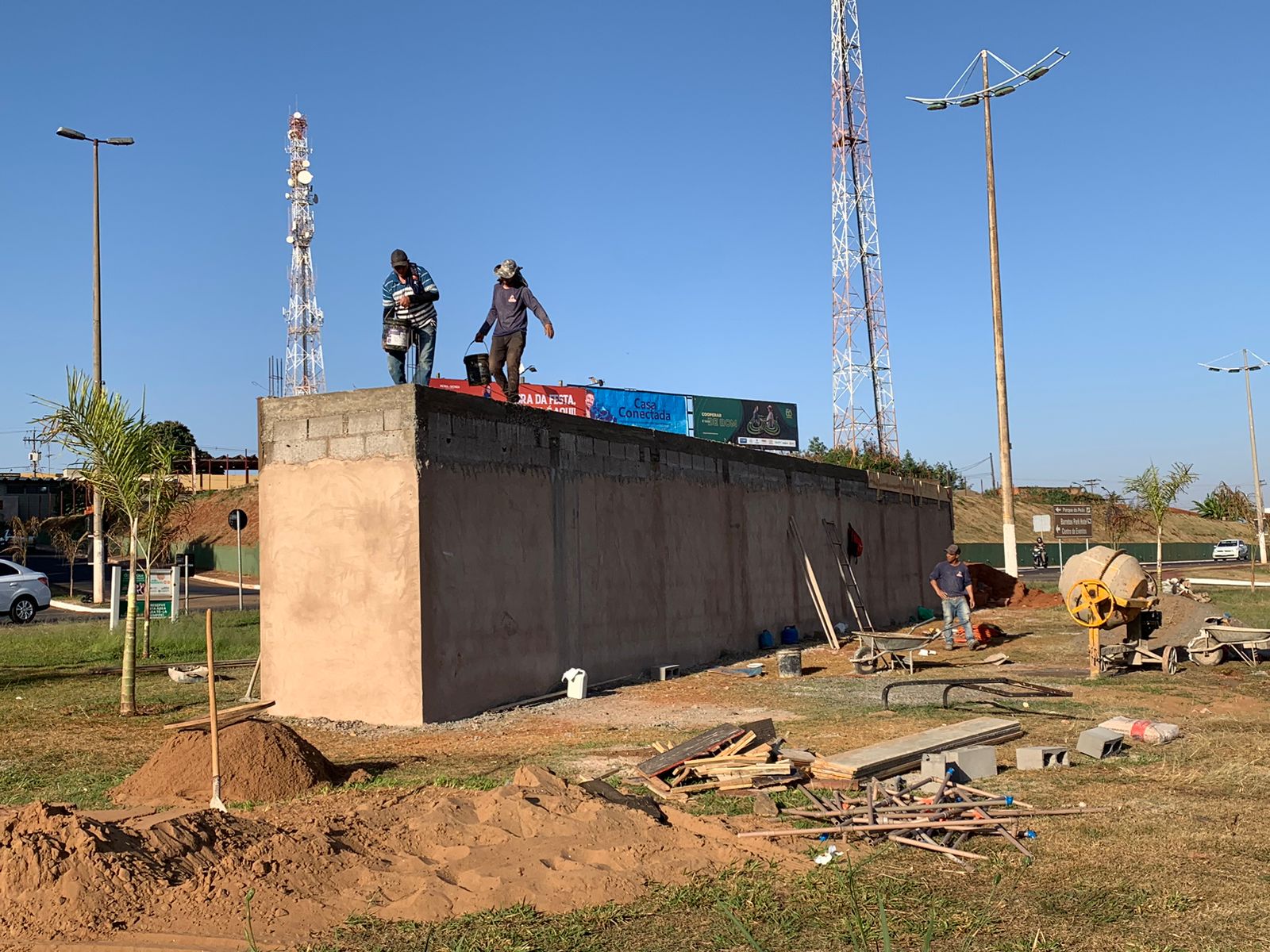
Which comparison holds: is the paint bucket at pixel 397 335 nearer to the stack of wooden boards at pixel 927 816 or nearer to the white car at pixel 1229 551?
the stack of wooden boards at pixel 927 816

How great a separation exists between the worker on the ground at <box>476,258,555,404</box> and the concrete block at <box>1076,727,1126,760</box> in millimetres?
6830

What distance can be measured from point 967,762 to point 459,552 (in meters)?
5.62

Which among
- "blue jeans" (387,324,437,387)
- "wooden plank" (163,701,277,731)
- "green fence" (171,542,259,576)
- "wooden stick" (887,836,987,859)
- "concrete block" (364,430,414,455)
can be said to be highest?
"blue jeans" (387,324,437,387)

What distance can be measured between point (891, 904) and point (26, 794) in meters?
6.10

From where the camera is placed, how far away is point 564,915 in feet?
16.4

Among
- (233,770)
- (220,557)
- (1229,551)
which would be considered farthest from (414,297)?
(1229,551)

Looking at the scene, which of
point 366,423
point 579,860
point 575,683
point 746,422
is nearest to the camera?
point 579,860

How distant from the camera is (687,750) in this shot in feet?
25.6

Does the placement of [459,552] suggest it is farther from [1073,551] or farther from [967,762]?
[1073,551]

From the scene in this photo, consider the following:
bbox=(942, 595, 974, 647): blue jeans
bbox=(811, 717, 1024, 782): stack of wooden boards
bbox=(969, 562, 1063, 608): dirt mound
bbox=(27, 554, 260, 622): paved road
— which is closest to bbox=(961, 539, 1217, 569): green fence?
bbox=(969, 562, 1063, 608): dirt mound

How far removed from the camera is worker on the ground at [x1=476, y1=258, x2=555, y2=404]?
12305mm

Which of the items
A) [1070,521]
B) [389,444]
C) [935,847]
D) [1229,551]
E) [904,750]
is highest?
[389,444]

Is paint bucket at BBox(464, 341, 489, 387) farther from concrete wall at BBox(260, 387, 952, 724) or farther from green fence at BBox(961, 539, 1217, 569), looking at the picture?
green fence at BBox(961, 539, 1217, 569)

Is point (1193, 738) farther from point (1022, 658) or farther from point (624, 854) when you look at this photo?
point (1022, 658)
